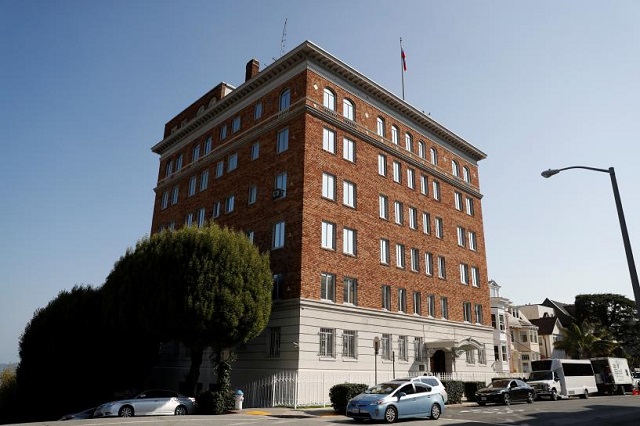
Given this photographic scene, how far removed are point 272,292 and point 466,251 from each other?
2083 cm

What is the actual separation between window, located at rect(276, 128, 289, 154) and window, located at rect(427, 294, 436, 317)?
632 inches

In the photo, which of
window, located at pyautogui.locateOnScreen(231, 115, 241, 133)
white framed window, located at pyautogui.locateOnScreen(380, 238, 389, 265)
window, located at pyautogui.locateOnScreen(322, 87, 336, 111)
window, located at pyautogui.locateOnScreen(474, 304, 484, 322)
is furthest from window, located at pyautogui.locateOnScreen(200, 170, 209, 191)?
window, located at pyautogui.locateOnScreen(474, 304, 484, 322)

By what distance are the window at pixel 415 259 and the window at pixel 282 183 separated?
38.6ft

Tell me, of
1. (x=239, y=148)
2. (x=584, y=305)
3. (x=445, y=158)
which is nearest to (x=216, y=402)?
(x=239, y=148)

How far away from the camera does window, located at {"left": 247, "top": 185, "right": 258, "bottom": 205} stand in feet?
108

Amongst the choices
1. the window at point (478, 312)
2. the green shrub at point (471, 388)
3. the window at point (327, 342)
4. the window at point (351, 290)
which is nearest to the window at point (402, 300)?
the window at point (351, 290)

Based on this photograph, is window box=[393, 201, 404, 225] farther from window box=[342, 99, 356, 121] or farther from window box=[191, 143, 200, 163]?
window box=[191, 143, 200, 163]

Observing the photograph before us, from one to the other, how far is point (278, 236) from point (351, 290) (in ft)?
19.2

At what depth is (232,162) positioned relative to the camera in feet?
120

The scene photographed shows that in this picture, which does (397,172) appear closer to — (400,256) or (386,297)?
(400,256)

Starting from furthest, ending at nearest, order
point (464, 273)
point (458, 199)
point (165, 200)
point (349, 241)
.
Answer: point (165, 200) < point (458, 199) < point (464, 273) < point (349, 241)

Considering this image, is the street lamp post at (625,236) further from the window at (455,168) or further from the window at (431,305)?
the window at (455,168)

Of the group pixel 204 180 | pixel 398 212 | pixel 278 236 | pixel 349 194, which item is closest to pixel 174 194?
pixel 204 180

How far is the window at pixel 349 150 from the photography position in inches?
1273
